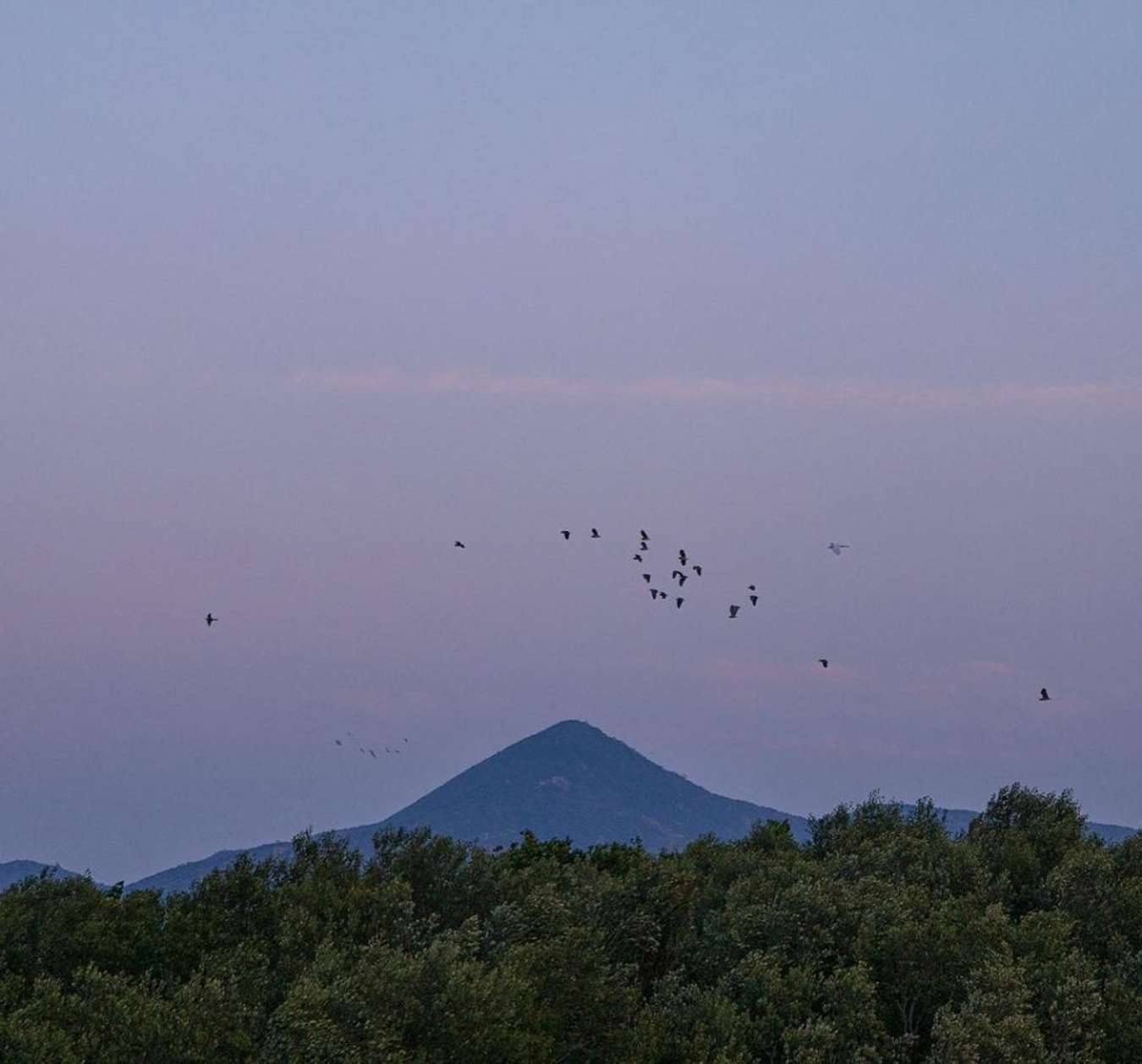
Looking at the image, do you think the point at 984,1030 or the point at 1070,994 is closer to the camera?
the point at 984,1030

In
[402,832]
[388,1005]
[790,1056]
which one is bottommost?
[790,1056]

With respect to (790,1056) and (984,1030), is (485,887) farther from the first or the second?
(984,1030)

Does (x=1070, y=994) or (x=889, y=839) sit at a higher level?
(x=889, y=839)

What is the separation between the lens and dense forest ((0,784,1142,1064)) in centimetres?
5597

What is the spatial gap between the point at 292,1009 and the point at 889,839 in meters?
44.6

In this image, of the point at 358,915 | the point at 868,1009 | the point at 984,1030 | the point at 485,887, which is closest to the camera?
the point at 984,1030

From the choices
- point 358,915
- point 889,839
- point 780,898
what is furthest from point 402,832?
point 889,839

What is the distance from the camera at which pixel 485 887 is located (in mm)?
79688

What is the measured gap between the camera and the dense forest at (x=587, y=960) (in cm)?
5597

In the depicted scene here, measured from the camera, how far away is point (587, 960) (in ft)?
207

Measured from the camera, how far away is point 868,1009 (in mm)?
62188

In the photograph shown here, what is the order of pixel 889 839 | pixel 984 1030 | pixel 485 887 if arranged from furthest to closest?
pixel 889 839
pixel 485 887
pixel 984 1030

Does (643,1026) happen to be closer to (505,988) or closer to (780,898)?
(505,988)

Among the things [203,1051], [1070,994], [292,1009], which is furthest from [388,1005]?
[1070,994]
